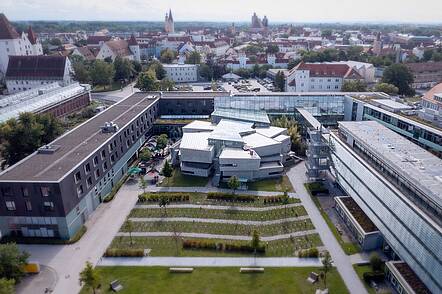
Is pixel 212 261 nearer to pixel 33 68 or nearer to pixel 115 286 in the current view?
pixel 115 286

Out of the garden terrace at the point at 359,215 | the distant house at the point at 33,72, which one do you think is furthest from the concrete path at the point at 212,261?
the distant house at the point at 33,72

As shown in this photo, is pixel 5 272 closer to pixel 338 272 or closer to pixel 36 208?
pixel 36 208

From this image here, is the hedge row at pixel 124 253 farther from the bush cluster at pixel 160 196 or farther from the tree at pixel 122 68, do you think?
the tree at pixel 122 68

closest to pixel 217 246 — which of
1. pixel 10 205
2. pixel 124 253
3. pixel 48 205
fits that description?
pixel 124 253

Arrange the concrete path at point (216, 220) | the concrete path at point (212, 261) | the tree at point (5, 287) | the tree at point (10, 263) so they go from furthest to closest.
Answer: the concrete path at point (216, 220)
the concrete path at point (212, 261)
the tree at point (10, 263)
the tree at point (5, 287)

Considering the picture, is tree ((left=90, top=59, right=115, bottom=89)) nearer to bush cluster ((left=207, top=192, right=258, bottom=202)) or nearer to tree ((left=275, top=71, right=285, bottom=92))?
tree ((left=275, top=71, right=285, bottom=92))

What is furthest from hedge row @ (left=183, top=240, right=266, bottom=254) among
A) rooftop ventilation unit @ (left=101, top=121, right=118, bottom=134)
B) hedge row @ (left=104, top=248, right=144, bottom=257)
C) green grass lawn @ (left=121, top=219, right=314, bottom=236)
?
rooftop ventilation unit @ (left=101, top=121, right=118, bottom=134)
